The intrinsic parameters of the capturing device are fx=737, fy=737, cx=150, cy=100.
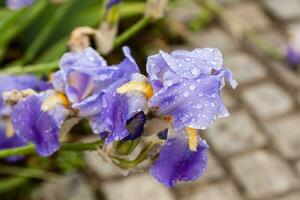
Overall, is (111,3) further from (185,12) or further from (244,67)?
(185,12)

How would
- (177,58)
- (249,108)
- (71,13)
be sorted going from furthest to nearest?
(249,108), (71,13), (177,58)

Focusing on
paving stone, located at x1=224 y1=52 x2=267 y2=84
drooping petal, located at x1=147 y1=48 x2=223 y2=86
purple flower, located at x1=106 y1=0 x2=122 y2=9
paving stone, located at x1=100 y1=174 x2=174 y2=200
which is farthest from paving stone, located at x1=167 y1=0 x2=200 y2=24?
drooping petal, located at x1=147 y1=48 x2=223 y2=86

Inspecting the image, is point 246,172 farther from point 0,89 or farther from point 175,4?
point 0,89

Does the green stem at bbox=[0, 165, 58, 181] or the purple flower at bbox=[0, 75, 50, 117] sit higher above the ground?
the purple flower at bbox=[0, 75, 50, 117]

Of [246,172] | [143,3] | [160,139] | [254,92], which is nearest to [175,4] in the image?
[143,3]

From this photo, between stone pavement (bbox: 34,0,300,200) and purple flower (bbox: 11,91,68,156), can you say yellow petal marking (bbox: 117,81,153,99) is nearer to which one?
purple flower (bbox: 11,91,68,156)

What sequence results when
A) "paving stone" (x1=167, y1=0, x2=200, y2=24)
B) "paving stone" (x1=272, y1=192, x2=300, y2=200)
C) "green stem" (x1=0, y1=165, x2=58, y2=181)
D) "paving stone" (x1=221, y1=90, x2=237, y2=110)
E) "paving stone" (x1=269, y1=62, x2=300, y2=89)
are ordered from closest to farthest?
"green stem" (x1=0, y1=165, x2=58, y2=181) < "paving stone" (x1=272, y1=192, x2=300, y2=200) < "paving stone" (x1=221, y1=90, x2=237, y2=110) < "paving stone" (x1=269, y1=62, x2=300, y2=89) < "paving stone" (x1=167, y1=0, x2=200, y2=24)

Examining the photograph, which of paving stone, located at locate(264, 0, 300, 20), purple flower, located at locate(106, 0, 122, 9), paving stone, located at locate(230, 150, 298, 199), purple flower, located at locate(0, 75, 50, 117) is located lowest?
paving stone, located at locate(230, 150, 298, 199)
